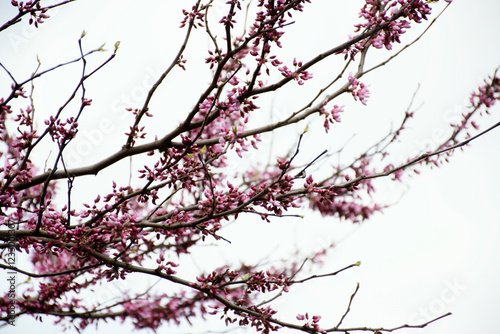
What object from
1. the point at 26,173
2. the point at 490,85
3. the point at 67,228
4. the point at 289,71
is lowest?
the point at 67,228

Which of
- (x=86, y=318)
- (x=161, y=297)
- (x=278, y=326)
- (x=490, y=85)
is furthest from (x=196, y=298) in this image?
(x=490, y=85)

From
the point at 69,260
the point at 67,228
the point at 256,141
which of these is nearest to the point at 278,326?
the point at 256,141

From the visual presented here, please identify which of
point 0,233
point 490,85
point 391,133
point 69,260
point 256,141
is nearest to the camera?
point 0,233

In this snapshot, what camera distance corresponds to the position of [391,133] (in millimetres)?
4527

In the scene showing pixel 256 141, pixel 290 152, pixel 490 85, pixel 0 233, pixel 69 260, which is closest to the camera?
pixel 0 233

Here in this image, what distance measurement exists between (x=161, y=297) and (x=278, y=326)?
4.20 meters

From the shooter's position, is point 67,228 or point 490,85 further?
point 490,85

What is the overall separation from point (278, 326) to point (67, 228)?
5.85ft

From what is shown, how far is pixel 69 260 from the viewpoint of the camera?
21.4ft

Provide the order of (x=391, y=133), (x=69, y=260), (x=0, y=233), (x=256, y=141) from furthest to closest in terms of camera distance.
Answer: (x=69, y=260)
(x=391, y=133)
(x=256, y=141)
(x=0, y=233)

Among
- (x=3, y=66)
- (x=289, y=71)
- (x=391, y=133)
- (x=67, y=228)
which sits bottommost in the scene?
(x=67, y=228)

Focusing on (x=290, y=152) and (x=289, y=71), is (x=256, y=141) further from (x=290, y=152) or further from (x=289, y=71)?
(x=290, y=152)

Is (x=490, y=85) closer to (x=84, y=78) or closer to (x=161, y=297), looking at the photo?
(x=84, y=78)

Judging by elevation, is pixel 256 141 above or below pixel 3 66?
below
